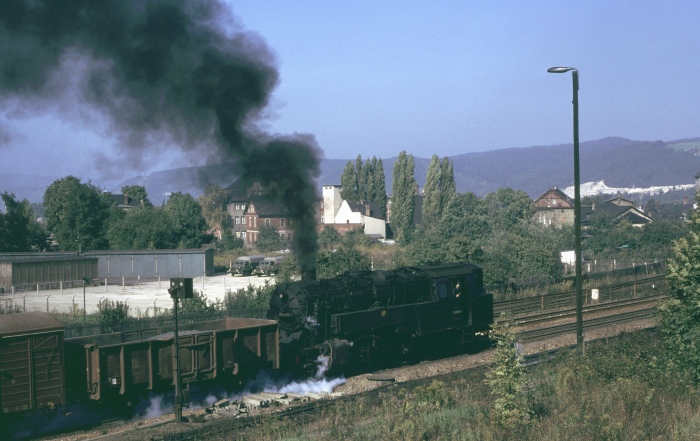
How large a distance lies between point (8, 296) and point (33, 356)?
34.9 metres

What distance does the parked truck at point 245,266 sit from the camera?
208 feet

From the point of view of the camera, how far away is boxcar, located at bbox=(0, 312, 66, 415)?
15.1 metres

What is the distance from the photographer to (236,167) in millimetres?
27312

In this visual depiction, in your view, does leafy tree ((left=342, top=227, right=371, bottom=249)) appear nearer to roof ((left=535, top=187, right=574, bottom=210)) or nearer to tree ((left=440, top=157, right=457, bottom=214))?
tree ((left=440, top=157, right=457, bottom=214))

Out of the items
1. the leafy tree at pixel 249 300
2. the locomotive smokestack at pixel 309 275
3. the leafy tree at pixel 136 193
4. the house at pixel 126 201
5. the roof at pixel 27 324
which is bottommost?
the leafy tree at pixel 249 300

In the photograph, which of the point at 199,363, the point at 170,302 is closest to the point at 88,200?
the point at 170,302

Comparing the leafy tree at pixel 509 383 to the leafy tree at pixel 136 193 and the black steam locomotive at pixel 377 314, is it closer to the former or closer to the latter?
the black steam locomotive at pixel 377 314

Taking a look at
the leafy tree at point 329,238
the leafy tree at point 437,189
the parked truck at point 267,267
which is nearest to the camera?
the parked truck at point 267,267

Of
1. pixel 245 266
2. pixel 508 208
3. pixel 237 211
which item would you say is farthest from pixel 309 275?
pixel 237 211

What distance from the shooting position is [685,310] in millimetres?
16656

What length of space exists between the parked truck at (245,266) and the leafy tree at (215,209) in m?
50.3

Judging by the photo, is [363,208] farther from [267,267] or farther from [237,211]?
[267,267]

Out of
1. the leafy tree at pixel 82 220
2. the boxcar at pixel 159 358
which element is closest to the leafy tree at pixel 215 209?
the leafy tree at pixel 82 220

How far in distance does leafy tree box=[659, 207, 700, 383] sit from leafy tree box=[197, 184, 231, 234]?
101 meters
